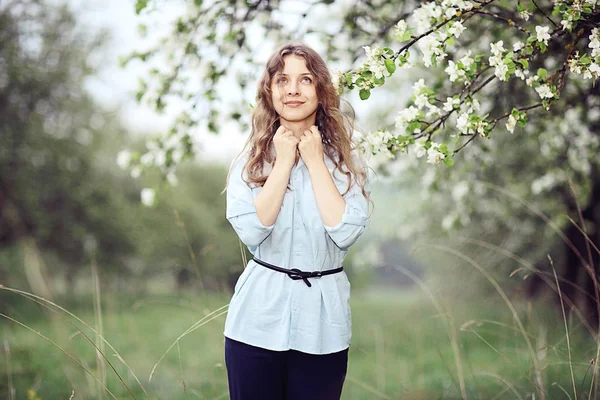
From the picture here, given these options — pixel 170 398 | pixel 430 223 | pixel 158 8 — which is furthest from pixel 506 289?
pixel 158 8

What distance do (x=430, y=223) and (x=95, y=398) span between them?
616cm

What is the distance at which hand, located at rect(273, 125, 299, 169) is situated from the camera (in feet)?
7.38

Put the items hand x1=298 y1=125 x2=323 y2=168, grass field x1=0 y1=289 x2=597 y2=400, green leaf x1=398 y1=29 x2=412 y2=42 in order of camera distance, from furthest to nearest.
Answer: grass field x1=0 y1=289 x2=597 y2=400
green leaf x1=398 y1=29 x2=412 y2=42
hand x1=298 y1=125 x2=323 y2=168

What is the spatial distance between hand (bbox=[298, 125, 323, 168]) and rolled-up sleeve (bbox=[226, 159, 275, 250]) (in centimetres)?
25

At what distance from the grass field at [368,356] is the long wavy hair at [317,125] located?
29.8 inches

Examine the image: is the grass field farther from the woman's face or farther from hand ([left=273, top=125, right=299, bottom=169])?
the woman's face

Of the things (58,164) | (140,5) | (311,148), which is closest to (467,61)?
(311,148)

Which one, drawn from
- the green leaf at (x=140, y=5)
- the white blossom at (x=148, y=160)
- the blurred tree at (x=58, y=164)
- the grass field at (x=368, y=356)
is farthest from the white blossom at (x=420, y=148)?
the blurred tree at (x=58, y=164)

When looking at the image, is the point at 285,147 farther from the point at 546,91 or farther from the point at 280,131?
the point at 546,91

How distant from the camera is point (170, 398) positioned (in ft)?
14.6

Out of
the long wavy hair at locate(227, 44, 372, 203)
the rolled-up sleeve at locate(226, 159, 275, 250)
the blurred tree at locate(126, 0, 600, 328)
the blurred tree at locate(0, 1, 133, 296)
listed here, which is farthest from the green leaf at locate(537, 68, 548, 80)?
the blurred tree at locate(0, 1, 133, 296)

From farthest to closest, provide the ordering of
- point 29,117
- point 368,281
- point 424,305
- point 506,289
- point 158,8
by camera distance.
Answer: point 368,281 → point 424,305 → point 29,117 → point 506,289 → point 158,8

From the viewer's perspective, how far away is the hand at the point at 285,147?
2.25 metres

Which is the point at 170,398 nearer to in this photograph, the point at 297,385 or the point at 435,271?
the point at 297,385
